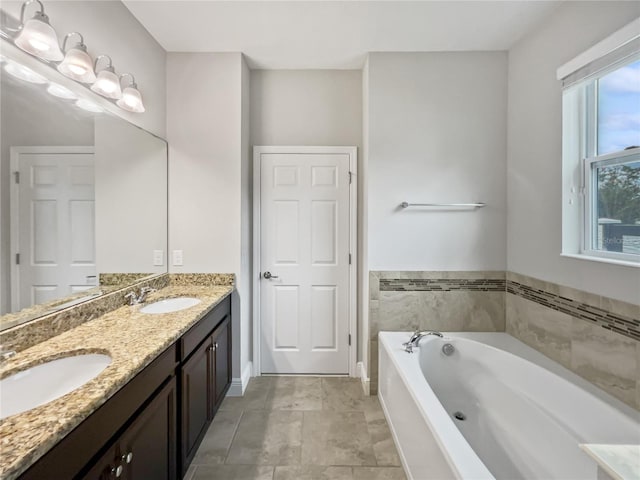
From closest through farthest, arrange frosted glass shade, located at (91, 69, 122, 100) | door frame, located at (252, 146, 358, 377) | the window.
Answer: the window < frosted glass shade, located at (91, 69, 122, 100) < door frame, located at (252, 146, 358, 377)

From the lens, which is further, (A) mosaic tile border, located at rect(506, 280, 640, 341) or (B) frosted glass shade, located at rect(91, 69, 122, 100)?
(B) frosted glass shade, located at rect(91, 69, 122, 100)

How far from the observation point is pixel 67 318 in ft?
4.75

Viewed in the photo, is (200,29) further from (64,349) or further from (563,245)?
(563,245)

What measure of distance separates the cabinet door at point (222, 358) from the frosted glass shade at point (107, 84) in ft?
5.20

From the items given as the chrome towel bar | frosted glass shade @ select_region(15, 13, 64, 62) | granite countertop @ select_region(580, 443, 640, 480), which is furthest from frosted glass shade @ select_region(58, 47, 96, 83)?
granite countertop @ select_region(580, 443, 640, 480)

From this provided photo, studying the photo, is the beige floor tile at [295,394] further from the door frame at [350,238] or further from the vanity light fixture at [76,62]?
the vanity light fixture at [76,62]

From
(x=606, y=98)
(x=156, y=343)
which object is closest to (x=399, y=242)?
(x=606, y=98)

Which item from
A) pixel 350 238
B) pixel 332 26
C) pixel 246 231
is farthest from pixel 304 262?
pixel 332 26

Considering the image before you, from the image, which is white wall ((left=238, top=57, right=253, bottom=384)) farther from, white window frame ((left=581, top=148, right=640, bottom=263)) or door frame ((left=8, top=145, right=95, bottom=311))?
white window frame ((left=581, top=148, right=640, bottom=263))

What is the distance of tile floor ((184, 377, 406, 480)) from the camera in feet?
5.66

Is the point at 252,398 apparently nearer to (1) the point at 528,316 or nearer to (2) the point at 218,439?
(2) the point at 218,439

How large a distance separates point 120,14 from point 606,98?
295 centimetres

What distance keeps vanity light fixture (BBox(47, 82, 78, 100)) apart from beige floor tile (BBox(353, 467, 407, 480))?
2488 millimetres

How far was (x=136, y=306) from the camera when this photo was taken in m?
1.87
